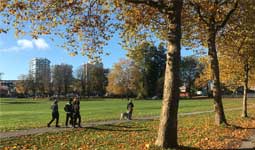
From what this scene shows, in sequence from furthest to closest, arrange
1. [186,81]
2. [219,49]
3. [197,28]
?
[186,81] < [219,49] < [197,28]

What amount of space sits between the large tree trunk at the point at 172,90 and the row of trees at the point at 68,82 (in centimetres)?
14036

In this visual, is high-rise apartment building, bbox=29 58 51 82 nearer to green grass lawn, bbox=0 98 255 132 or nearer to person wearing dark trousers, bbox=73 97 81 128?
green grass lawn, bbox=0 98 255 132

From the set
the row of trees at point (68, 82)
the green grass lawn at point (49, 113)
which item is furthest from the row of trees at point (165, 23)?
the row of trees at point (68, 82)

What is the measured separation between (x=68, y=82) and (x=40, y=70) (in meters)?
14.2

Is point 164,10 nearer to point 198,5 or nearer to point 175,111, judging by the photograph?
point 175,111

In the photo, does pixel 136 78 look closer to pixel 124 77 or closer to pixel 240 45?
pixel 124 77

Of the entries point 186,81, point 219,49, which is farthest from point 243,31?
point 186,81

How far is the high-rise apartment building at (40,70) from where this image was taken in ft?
528

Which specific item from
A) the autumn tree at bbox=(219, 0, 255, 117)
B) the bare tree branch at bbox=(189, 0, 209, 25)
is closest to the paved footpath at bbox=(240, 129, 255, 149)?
the bare tree branch at bbox=(189, 0, 209, 25)

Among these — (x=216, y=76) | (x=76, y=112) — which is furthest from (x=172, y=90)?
(x=76, y=112)

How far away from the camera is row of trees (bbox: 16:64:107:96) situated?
516 feet

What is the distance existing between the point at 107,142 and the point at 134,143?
1313 millimetres

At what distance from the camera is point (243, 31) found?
28.0m

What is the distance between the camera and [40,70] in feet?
545
